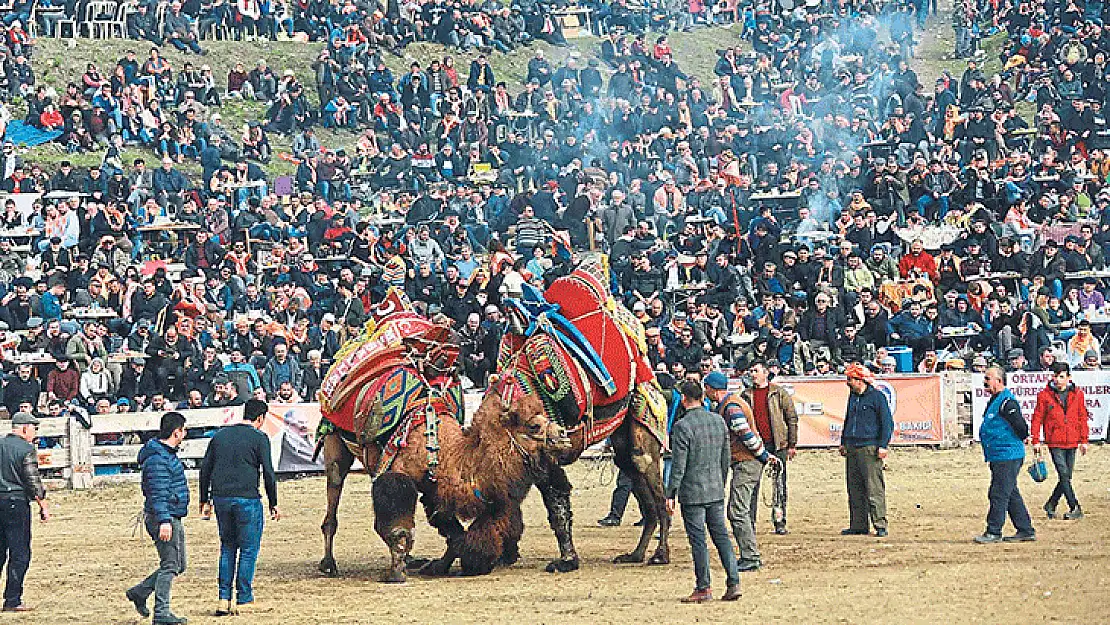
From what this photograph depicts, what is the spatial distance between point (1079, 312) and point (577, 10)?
23.4 m

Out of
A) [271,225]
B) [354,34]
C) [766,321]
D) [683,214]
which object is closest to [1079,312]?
[766,321]

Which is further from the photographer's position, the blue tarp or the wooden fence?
the blue tarp

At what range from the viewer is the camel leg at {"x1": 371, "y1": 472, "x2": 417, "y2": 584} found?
1307 centimetres

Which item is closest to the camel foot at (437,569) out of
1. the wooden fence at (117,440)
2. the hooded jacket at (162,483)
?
the hooded jacket at (162,483)

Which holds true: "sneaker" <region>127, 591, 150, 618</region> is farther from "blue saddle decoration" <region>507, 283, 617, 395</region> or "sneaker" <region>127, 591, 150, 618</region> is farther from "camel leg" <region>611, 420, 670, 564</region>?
"camel leg" <region>611, 420, 670, 564</region>

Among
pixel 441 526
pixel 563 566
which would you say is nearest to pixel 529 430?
pixel 441 526

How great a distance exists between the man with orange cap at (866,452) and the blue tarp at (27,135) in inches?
852

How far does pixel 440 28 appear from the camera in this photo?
1714 inches

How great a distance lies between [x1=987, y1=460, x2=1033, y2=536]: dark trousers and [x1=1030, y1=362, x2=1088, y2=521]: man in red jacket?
1.28 metres

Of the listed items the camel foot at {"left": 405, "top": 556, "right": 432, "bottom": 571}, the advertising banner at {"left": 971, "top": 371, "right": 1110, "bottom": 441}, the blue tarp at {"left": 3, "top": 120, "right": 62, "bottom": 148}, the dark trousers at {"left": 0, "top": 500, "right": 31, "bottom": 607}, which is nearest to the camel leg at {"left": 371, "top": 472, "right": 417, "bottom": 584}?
the camel foot at {"left": 405, "top": 556, "right": 432, "bottom": 571}

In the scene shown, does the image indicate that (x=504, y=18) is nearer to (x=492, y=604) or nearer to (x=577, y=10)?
(x=577, y=10)

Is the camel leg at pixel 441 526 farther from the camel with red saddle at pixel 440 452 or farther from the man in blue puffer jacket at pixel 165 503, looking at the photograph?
the man in blue puffer jacket at pixel 165 503

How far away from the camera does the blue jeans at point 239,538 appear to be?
12320mm

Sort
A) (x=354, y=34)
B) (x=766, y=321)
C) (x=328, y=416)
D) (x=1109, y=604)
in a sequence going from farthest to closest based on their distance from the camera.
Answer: (x=354, y=34) < (x=766, y=321) < (x=328, y=416) < (x=1109, y=604)
